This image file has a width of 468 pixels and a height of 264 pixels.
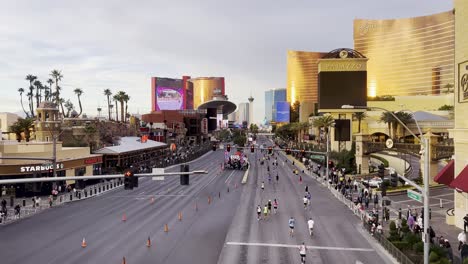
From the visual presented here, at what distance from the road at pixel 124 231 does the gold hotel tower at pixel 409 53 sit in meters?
137

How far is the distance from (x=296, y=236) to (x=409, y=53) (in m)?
171

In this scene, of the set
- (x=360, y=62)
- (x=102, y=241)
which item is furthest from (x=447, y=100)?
(x=102, y=241)

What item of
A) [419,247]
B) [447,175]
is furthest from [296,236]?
[447,175]

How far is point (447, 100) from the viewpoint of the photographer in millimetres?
128375

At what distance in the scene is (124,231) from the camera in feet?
96.3

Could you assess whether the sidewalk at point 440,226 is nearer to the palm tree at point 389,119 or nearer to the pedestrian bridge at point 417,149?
the pedestrian bridge at point 417,149

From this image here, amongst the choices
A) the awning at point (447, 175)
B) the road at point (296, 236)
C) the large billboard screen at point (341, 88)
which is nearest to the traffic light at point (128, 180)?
the road at point (296, 236)

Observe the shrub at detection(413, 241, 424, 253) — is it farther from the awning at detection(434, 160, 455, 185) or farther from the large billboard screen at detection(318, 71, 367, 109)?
the large billboard screen at detection(318, 71, 367, 109)

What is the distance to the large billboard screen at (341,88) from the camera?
83125mm

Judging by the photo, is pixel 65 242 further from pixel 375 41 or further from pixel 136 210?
pixel 375 41

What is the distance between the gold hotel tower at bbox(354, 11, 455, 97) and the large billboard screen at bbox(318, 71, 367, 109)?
8195cm

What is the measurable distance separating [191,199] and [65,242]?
1941 centimetres

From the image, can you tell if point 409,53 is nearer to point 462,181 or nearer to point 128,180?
point 462,181

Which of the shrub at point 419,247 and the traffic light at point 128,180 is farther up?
the traffic light at point 128,180
